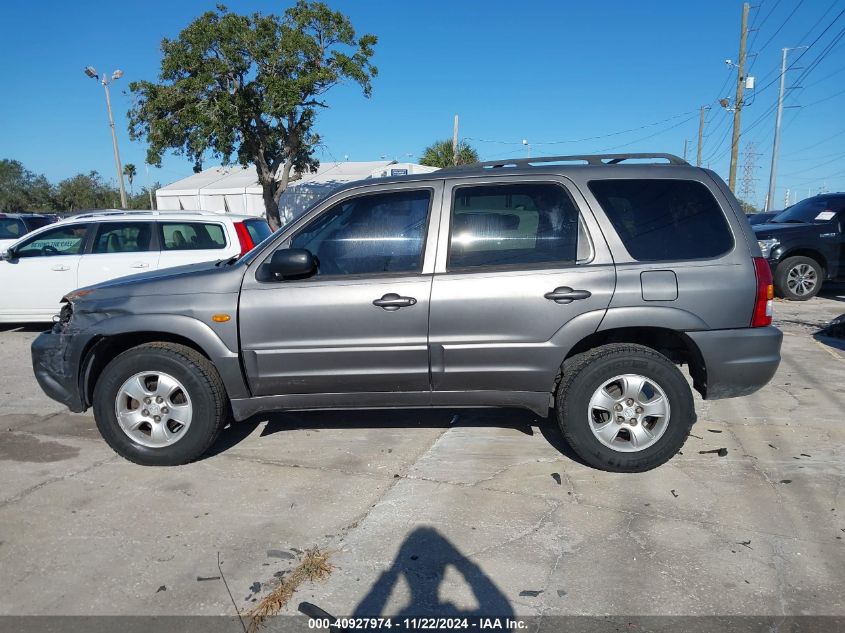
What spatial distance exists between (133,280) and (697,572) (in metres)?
3.81

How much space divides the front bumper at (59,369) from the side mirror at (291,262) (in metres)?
1.53

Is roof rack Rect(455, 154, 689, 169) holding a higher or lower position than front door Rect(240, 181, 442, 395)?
higher

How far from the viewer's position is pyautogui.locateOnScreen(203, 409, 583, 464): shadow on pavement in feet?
16.3

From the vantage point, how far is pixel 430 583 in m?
2.93

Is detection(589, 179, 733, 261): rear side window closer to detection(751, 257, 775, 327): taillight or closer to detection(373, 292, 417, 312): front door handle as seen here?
detection(751, 257, 775, 327): taillight

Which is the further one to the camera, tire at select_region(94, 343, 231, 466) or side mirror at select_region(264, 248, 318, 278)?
tire at select_region(94, 343, 231, 466)

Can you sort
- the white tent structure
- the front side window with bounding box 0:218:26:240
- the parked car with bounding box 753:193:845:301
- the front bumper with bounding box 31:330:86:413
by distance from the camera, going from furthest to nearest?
the white tent structure
the front side window with bounding box 0:218:26:240
the parked car with bounding box 753:193:845:301
the front bumper with bounding box 31:330:86:413

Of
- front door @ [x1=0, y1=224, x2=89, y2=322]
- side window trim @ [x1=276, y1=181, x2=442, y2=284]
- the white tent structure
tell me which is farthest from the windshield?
the white tent structure

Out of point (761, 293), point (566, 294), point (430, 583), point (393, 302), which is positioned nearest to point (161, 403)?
point (393, 302)

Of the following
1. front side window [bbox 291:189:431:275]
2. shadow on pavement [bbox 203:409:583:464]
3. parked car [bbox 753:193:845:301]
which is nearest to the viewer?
front side window [bbox 291:189:431:275]

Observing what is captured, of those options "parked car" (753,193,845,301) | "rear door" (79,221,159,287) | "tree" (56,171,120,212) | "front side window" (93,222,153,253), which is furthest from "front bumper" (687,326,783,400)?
"tree" (56,171,120,212)

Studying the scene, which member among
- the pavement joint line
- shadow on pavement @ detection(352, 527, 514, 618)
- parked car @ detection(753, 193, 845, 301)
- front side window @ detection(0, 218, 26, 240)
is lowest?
shadow on pavement @ detection(352, 527, 514, 618)

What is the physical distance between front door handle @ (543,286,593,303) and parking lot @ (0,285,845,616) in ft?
3.74

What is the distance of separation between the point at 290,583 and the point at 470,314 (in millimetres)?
1850
